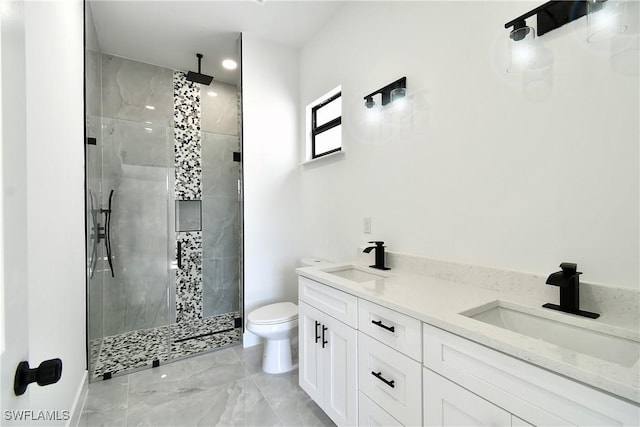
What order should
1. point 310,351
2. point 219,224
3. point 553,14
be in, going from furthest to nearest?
point 219,224 → point 310,351 → point 553,14

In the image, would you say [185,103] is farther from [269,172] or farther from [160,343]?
[160,343]

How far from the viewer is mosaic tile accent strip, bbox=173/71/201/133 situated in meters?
3.35

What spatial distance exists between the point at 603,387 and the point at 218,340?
9.35 ft

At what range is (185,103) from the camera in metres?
3.40

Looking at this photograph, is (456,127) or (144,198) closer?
(456,127)

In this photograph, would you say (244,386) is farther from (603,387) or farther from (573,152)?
(573,152)

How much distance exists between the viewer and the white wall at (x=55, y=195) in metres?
1.13

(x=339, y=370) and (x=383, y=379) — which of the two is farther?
(x=339, y=370)

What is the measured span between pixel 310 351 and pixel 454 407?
976mm

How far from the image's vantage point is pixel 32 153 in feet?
3.72

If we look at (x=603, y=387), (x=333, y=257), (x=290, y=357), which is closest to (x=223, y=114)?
(x=333, y=257)

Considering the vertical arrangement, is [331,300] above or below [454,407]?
above

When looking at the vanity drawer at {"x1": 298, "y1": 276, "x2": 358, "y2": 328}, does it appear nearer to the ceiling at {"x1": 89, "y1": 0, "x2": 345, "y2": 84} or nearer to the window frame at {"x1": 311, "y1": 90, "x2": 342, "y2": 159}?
the window frame at {"x1": 311, "y1": 90, "x2": 342, "y2": 159}

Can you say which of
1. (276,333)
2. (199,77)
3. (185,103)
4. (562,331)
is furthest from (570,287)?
(185,103)
